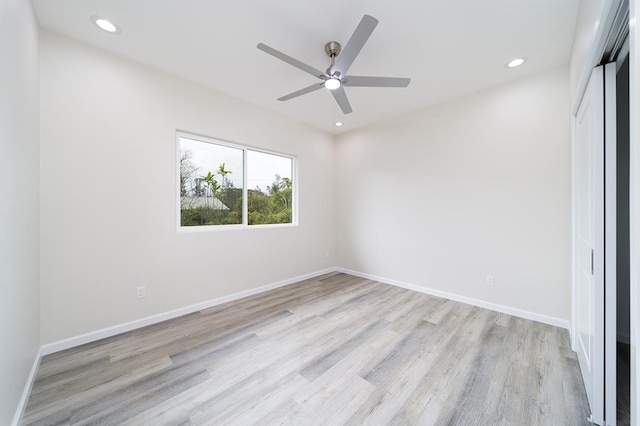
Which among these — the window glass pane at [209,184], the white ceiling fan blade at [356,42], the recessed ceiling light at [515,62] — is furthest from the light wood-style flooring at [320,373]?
the recessed ceiling light at [515,62]

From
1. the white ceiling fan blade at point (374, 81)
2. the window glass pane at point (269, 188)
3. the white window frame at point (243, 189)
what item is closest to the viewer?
the white ceiling fan blade at point (374, 81)

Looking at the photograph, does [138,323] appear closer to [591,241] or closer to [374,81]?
[374,81]

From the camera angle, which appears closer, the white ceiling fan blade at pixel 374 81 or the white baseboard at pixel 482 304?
the white ceiling fan blade at pixel 374 81

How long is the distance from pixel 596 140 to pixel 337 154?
144 inches

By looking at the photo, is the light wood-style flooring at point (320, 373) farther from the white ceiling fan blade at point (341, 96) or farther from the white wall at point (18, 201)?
the white ceiling fan blade at point (341, 96)

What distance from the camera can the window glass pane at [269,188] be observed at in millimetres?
3742

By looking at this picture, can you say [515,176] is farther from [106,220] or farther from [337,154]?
[106,220]

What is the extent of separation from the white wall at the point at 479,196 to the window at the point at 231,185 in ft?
4.57

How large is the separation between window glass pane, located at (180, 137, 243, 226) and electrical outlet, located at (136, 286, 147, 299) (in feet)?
2.53

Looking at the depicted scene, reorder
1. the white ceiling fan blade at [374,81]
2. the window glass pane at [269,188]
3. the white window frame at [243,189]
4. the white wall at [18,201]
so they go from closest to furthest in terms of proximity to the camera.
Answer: the white wall at [18,201], the white ceiling fan blade at [374,81], the white window frame at [243,189], the window glass pane at [269,188]

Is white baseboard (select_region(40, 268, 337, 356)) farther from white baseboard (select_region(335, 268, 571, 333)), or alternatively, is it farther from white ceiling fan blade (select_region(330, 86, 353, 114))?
white ceiling fan blade (select_region(330, 86, 353, 114))

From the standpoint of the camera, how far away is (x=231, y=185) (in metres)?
3.49

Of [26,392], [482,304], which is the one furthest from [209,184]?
[482,304]

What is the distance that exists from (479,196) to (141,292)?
3947mm
